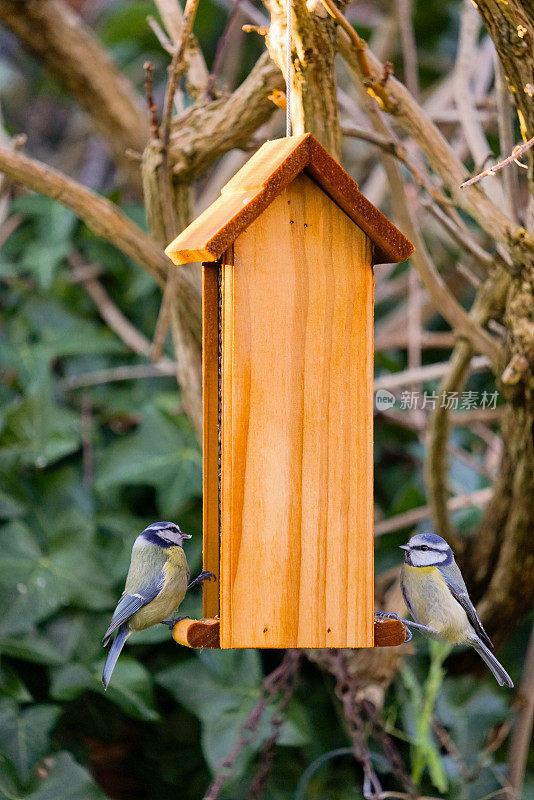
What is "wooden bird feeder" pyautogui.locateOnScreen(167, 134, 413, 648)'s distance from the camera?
3.74 feet

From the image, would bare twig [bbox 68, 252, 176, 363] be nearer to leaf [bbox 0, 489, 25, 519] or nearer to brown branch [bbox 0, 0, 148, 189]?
brown branch [bbox 0, 0, 148, 189]

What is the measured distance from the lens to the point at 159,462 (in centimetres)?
252

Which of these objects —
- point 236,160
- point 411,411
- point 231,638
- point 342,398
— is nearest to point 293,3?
point 342,398

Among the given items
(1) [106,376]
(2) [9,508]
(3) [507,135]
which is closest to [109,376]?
(1) [106,376]

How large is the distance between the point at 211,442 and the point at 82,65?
69.1 inches

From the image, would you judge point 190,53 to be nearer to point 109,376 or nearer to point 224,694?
point 109,376

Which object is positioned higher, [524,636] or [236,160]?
[236,160]

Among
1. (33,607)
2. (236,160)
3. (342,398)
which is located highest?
(236,160)

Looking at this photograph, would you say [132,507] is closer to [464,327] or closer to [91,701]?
[91,701]

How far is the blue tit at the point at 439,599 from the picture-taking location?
1238 mm

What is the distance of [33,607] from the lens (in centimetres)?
228

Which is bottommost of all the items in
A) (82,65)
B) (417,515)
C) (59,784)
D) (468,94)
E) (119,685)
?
(59,784)

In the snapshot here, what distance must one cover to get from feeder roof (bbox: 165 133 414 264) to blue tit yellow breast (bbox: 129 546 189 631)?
418mm

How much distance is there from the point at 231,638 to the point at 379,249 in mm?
572
